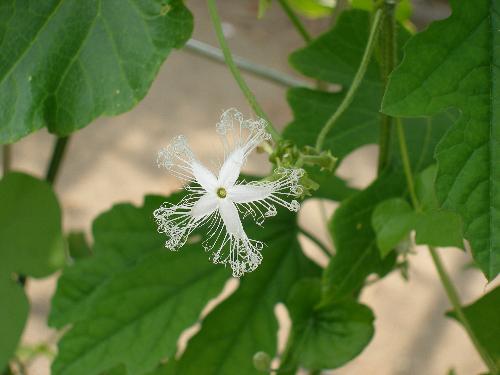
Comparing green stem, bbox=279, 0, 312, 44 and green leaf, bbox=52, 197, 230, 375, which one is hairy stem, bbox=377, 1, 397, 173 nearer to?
green stem, bbox=279, 0, 312, 44

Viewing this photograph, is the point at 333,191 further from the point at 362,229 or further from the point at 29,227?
the point at 29,227

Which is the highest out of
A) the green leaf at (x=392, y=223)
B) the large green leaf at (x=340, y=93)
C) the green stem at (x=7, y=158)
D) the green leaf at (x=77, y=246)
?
the large green leaf at (x=340, y=93)

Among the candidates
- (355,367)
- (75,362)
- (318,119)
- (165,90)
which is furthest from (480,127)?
(165,90)

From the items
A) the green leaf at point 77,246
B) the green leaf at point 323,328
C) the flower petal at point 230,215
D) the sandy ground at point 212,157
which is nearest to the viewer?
the flower petal at point 230,215

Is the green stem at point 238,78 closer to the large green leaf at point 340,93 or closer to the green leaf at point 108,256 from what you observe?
the large green leaf at point 340,93

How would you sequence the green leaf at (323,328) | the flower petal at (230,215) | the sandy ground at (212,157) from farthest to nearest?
the sandy ground at (212,157) < the green leaf at (323,328) < the flower petal at (230,215)


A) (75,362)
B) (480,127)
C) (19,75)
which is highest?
(480,127)

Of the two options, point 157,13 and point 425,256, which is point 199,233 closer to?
point 157,13

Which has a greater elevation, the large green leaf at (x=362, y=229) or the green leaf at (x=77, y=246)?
the large green leaf at (x=362, y=229)

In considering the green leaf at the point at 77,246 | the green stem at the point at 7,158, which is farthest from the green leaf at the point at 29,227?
the green leaf at the point at 77,246
